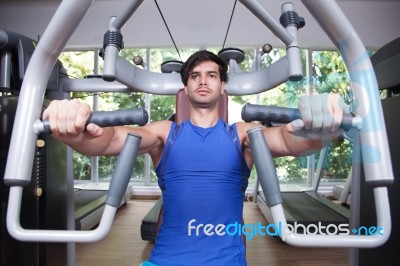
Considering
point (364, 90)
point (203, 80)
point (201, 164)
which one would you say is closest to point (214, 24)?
point (203, 80)

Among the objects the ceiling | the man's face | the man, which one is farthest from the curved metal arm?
the ceiling

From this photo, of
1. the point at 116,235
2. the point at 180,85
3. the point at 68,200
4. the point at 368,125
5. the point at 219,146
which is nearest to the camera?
the point at 368,125

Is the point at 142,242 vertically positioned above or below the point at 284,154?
below

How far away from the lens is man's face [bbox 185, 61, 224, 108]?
3.69 ft

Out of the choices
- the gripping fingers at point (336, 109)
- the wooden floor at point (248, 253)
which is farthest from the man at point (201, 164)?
the wooden floor at point (248, 253)

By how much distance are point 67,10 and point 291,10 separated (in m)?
0.68

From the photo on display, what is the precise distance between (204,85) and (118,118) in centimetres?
57

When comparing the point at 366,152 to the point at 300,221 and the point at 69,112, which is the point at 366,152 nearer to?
the point at 69,112

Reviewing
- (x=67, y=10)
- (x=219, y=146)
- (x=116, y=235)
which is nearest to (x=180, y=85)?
(x=219, y=146)

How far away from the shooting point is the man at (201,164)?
921 mm

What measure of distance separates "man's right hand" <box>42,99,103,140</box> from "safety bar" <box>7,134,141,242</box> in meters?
→ 0.10

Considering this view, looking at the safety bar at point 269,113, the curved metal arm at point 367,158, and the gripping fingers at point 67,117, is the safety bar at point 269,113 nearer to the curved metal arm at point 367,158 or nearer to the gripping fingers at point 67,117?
the curved metal arm at point 367,158

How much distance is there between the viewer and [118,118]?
618 millimetres

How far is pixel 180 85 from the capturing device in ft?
4.70
